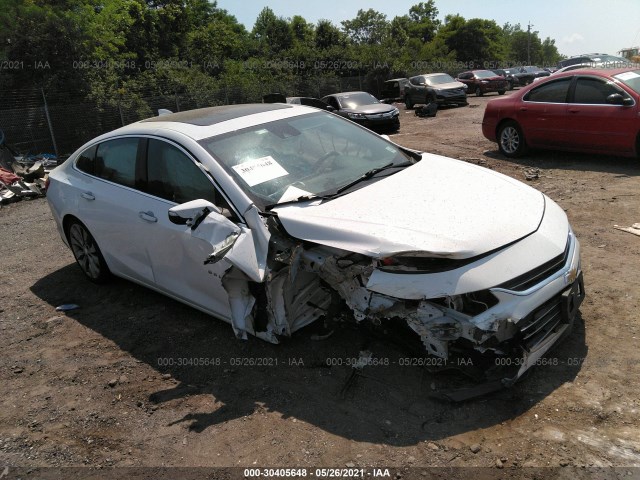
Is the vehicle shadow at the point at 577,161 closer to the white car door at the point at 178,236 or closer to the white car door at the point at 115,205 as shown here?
the white car door at the point at 178,236

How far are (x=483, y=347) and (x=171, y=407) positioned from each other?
1.99 metres

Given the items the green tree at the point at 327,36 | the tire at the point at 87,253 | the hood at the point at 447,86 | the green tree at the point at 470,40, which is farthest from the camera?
the green tree at the point at 470,40

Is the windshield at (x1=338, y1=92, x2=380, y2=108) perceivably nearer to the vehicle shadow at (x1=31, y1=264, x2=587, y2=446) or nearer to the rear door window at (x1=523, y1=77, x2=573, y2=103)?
the rear door window at (x1=523, y1=77, x2=573, y2=103)

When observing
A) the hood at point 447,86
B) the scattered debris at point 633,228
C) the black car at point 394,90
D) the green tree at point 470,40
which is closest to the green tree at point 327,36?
the black car at point 394,90

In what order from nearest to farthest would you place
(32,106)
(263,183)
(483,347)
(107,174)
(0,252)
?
(483,347)
(263,183)
(107,174)
(0,252)
(32,106)

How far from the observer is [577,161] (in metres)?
8.86

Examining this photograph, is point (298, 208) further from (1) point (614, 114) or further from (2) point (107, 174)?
(1) point (614, 114)

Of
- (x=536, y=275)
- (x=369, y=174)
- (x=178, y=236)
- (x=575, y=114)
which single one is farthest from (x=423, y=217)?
(x=575, y=114)

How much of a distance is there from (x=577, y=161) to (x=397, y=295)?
7.21m

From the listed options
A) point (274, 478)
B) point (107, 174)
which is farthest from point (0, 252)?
point (274, 478)

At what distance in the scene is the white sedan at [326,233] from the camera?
9.83 feet

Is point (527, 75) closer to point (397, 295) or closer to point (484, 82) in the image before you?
point (484, 82)

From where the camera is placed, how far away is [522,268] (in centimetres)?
303

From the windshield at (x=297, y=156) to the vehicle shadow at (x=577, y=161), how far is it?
511 centimetres
